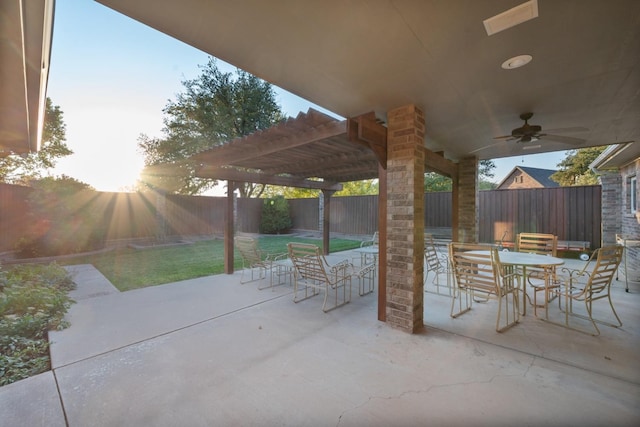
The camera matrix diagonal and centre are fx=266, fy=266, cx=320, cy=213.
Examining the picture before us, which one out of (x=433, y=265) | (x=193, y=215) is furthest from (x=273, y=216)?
(x=433, y=265)

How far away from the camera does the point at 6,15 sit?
1.53 m

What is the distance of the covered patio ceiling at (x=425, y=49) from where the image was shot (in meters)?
1.61

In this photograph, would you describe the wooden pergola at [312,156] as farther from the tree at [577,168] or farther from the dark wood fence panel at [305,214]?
the tree at [577,168]

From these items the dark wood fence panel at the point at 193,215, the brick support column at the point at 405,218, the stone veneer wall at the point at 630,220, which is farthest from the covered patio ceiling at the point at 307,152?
the dark wood fence panel at the point at 193,215

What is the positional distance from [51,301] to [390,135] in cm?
484

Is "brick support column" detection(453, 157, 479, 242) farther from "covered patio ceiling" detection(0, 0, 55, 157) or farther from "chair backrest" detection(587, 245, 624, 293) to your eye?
"covered patio ceiling" detection(0, 0, 55, 157)

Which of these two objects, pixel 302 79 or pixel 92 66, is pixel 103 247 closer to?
pixel 92 66

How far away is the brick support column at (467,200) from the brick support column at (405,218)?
328cm

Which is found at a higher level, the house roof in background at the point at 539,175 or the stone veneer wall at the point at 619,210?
the house roof in background at the point at 539,175

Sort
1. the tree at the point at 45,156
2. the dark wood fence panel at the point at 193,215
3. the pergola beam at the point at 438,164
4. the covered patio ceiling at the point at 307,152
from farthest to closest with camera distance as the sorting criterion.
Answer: the tree at the point at 45,156 → the dark wood fence panel at the point at 193,215 → the pergola beam at the point at 438,164 → the covered patio ceiling at the point at 307,152

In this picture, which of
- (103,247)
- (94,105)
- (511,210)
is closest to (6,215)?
(103,247)

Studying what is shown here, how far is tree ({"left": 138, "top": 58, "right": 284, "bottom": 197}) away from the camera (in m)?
12.6

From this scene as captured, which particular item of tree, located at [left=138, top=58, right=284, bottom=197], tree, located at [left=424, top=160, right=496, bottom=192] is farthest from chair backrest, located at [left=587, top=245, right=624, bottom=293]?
tree, located at [left=424, top=160, right=496, bottom=192]

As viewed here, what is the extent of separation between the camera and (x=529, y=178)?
2106 cm
